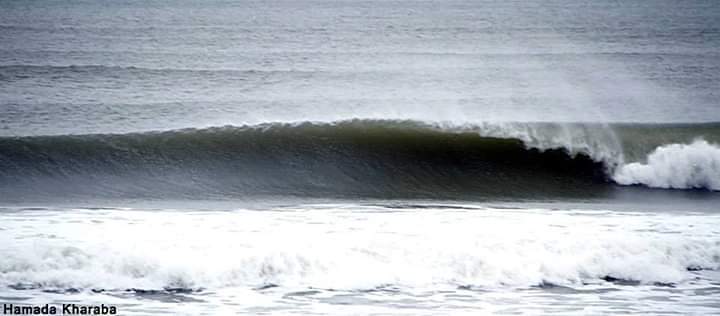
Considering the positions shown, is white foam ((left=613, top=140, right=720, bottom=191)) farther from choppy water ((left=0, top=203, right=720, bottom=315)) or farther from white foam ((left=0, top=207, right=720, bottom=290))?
choppy water ((left=0, top=203, right=720, bottom=315))

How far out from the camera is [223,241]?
7.48 meters

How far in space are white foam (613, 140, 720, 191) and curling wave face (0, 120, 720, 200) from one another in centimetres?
1

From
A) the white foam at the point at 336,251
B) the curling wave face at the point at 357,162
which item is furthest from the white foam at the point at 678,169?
the white foam at the point at 336,251

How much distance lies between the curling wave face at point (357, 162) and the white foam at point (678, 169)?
0.01m

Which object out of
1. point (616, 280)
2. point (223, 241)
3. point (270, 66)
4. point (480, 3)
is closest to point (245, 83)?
point (270, 66)

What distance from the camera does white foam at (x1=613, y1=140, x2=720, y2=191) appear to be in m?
11.4

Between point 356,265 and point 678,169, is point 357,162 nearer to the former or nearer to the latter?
point 678,169

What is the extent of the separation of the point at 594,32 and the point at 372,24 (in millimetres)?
6031

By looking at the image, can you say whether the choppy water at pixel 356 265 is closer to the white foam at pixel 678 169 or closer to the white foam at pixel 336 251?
the white foam at pixel 336 251

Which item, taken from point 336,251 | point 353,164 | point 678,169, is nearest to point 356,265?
point 336,251

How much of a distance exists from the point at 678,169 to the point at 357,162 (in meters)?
4.12

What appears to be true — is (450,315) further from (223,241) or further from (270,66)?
(270,66)

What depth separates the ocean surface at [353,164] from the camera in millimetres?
6699

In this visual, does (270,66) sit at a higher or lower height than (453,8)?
lower
